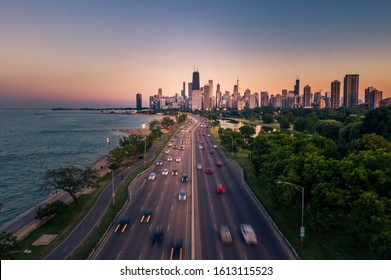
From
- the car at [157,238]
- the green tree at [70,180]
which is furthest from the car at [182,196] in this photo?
the green tree at [70,180]

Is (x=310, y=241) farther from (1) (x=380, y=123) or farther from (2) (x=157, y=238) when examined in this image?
(1) (x=380, y=123)

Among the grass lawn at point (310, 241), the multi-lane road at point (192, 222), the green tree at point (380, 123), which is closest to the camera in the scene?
the grass lawn at point (310, 241)

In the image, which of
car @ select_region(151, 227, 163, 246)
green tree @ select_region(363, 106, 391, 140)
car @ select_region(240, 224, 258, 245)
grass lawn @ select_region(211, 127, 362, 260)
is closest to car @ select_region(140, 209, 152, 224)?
car @ select_region(151, 227, 163, 246)

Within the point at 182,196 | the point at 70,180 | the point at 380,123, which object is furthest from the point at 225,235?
the point at 380,123

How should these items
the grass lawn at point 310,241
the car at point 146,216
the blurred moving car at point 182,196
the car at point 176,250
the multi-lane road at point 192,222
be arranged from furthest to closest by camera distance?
the blurred moving car at point 182,196 < the car at point 146,216 < the multi-lane road at point 192,222 < the grass lawn at point 310,241 < the car at point 176,250

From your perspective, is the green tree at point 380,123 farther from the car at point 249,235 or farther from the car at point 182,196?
the car at point 249,235

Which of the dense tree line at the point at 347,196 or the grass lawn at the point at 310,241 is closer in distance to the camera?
the dense tree line at the point at 347,196

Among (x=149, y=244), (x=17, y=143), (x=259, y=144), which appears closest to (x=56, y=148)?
(x=17, y=143)

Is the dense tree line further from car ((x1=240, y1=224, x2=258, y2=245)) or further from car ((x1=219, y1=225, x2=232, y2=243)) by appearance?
car ((x1=219, y1=225, x2=232, y2=243))
